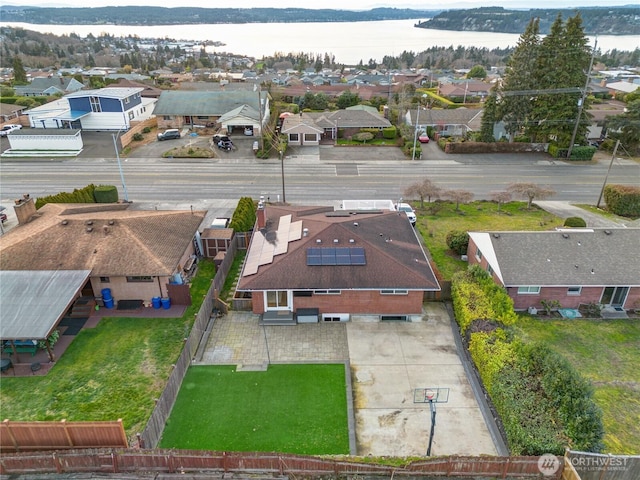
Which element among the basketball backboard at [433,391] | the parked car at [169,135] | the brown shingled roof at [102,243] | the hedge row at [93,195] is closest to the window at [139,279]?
the brown shingled roof at [102,243]

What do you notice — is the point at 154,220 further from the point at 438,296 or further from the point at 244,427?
the point at 438,296

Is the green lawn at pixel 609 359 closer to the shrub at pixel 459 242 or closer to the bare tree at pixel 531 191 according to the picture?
the shrub at pixel 459 242

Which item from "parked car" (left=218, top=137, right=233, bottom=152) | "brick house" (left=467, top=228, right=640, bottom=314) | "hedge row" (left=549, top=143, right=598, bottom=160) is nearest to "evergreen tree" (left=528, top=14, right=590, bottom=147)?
"hedge row" (left=549, top=143, right=598, bottom=160)

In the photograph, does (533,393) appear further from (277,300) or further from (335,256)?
(277,300)

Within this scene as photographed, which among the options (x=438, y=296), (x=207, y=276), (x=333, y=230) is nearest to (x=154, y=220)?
(x=207, y=276)

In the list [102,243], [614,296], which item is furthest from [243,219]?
[614,296]
